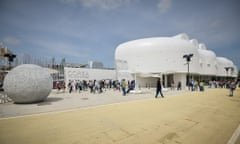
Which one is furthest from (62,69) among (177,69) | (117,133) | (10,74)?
(177,69)

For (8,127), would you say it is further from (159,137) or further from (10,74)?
(10,74)

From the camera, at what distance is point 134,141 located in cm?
314

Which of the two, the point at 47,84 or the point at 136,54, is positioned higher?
the point at 136,54

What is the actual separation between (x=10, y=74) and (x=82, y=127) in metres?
8.11

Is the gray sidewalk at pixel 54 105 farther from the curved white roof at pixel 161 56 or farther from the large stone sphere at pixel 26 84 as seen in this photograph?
the curved white roof at pixel 161 56

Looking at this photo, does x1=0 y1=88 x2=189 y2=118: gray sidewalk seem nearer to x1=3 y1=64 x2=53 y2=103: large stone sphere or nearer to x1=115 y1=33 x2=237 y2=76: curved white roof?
x1=3 y1=64 x2=53 y2=103: large stone sphere

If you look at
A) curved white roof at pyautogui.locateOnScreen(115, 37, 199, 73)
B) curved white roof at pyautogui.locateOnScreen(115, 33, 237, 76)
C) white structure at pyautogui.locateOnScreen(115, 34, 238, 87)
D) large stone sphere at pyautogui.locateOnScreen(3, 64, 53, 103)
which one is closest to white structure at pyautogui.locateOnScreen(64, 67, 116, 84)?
white structure at pyautogui.locateOnScreen(115, 34, 238, 87)

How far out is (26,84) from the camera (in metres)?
8.12

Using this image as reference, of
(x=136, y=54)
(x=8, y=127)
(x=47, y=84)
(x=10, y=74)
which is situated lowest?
(x=8, y=127)

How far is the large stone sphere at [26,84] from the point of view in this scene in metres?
8.08

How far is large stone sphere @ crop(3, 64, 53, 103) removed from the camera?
808cm

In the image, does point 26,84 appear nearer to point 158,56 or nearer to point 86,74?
point 86,74

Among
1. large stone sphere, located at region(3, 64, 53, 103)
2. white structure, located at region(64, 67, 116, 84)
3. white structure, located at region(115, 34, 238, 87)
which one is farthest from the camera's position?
white structure, located at region(115, 34, 238, 87)

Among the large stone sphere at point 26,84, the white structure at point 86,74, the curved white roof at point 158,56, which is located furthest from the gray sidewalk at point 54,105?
the curved white roof at point 158,56
